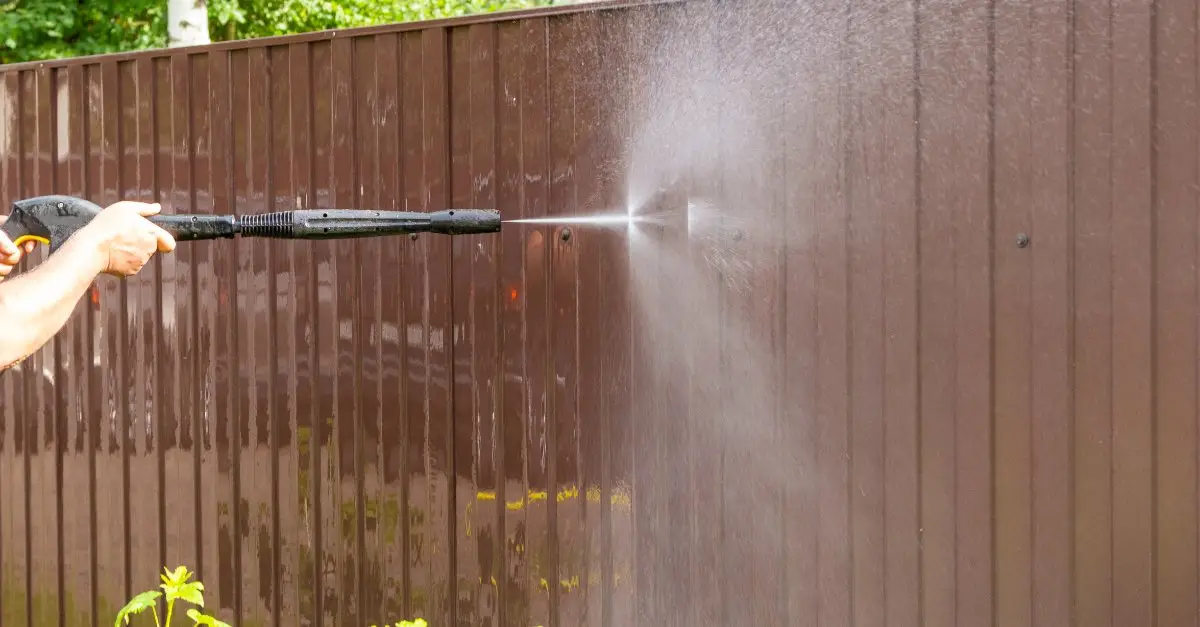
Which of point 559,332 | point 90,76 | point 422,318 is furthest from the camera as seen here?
point 90,76

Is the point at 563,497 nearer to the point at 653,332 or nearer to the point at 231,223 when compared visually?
the point at 653,332

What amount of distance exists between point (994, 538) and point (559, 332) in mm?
1541

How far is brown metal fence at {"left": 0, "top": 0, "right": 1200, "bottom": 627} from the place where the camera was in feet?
10.6

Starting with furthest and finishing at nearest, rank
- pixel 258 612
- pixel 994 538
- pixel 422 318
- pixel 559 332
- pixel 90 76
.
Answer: pixel 90 76, pixel 258 612, pixel 422 318, pixel 559 332, pixel 994 538

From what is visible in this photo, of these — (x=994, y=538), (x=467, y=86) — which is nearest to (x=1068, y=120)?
(x=994, y=538)

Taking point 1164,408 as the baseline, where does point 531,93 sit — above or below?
above

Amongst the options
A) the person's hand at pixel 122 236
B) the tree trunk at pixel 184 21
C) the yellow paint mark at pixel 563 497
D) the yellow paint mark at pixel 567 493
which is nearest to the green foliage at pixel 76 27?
the tree trunk at pixel 184 21

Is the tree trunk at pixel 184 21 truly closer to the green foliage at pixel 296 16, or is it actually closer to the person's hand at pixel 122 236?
the green foliage at pixel 296 16

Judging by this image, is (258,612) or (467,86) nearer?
(467,86)

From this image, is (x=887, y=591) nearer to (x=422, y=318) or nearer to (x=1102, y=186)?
(x=1102, y=186)

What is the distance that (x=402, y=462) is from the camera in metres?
4.35

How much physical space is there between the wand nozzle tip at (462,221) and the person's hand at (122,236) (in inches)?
35.8

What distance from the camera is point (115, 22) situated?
1112 cm

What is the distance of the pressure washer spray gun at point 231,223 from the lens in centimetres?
299
